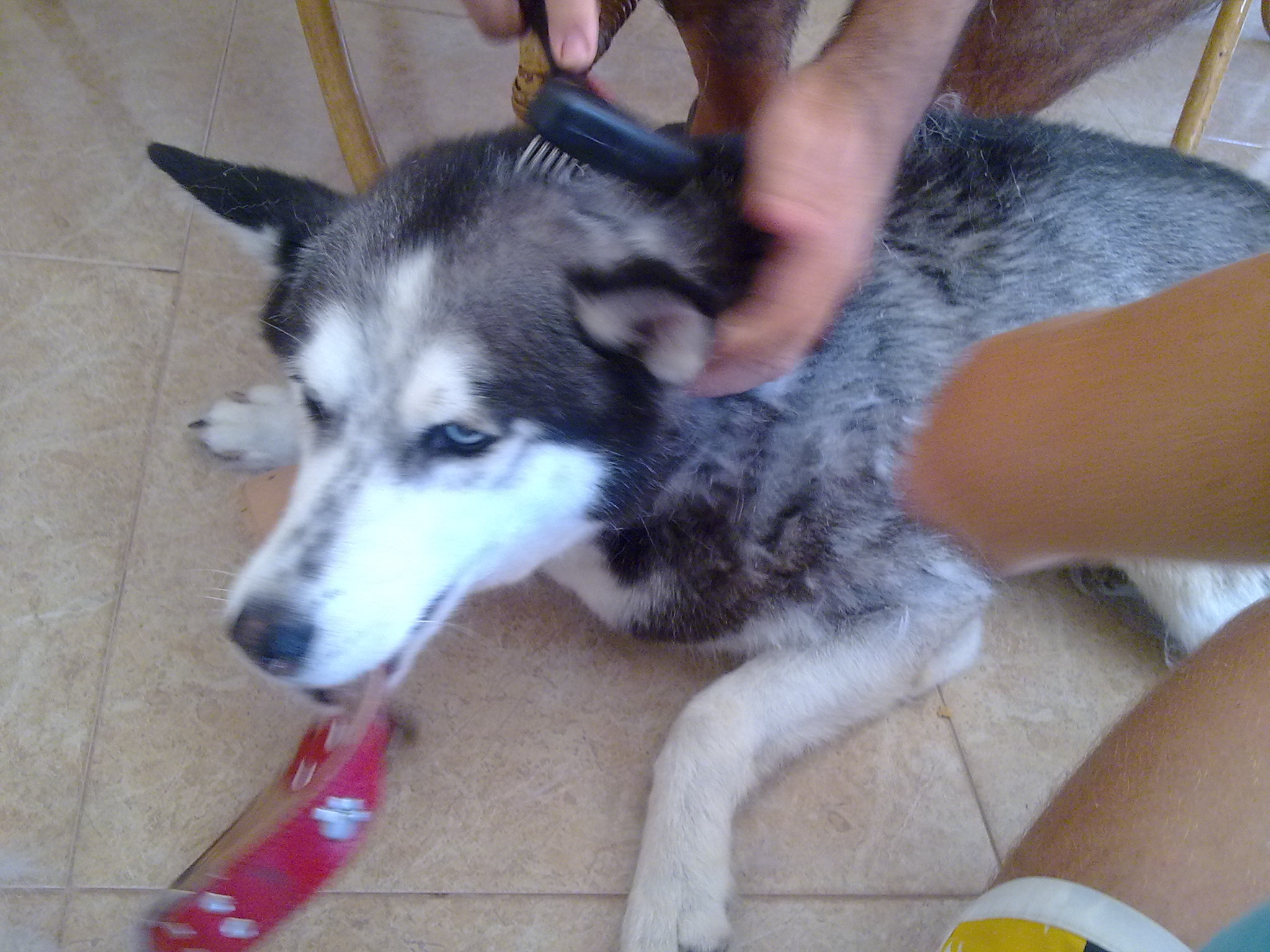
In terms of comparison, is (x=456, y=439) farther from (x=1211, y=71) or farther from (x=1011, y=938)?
(x=1211, y=71)

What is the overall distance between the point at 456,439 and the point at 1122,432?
0.79 meters

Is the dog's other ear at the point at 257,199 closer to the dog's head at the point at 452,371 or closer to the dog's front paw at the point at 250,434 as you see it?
the dog's head at the point at 452,371

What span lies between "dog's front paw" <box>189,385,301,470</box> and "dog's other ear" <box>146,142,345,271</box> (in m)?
0.47

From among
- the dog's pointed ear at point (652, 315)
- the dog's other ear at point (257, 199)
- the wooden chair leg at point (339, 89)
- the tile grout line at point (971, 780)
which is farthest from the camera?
the wooden chair leg at point (339, 89)

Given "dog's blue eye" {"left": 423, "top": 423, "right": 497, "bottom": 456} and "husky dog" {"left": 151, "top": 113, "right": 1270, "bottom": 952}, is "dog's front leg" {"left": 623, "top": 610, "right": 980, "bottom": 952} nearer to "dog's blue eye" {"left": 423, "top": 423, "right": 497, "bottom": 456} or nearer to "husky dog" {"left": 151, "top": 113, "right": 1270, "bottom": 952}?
"husky dog" {"left": 151, "top": 113, "right": 1270, "bottom": 952}

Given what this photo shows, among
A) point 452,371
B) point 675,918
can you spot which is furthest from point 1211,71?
point 675,918

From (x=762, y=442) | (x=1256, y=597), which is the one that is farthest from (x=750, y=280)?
(x=1256, y=597)

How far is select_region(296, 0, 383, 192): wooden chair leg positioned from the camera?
169 cm

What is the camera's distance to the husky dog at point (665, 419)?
3.08 ft

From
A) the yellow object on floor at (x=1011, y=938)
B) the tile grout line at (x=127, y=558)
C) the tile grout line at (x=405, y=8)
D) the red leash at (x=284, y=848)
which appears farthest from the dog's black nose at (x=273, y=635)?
the tile grout line at (x=405, y=8)

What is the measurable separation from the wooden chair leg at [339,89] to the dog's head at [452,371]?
698 millimetres

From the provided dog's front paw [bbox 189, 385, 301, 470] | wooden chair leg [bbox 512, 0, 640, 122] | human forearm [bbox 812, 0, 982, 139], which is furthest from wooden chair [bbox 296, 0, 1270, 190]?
human forearm [bbox 812, 0, 982, 139]

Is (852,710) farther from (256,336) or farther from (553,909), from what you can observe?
(256,336)

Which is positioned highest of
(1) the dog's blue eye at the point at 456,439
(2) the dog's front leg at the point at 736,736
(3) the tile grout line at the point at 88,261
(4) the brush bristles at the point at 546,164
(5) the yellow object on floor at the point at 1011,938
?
(4) the brush bristles at the point at 546,164
